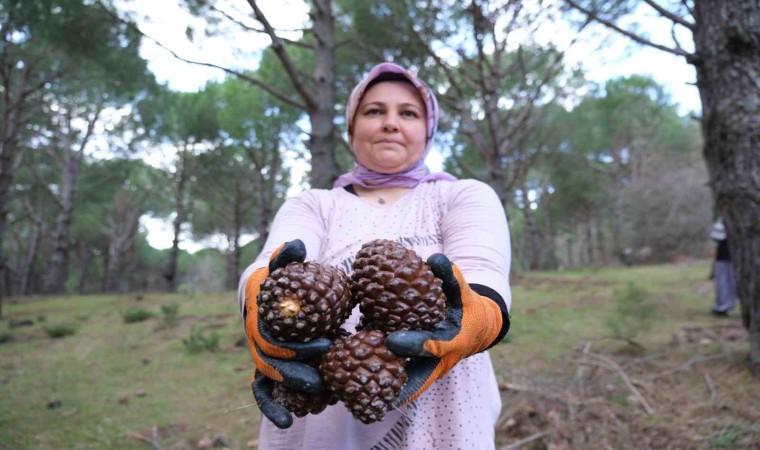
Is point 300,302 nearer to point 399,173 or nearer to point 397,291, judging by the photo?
point 397,291

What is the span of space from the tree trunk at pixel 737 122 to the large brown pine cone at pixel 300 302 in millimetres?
3345

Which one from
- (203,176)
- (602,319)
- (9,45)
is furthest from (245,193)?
(602,319)

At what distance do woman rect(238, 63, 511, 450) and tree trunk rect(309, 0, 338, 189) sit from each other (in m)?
1.74

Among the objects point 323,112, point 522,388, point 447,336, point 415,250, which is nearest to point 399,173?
point 415,250

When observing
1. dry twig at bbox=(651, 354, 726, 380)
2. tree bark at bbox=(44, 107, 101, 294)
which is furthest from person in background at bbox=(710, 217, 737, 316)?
tree bark at bbox=(44, 107, 101, 294)

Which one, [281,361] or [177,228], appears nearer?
[281,361]

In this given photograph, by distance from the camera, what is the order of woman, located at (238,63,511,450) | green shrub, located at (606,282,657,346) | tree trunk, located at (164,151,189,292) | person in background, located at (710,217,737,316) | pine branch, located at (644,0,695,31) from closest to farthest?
woman, located at (238,63,511,450)
pine branch, located at (644,0,695,31)
green shrub, located at (606,282,657,346)
person in background, located at (710,217,737,316)
tree trunk, located at (164,151,189,292)

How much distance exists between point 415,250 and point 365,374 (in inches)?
26.3

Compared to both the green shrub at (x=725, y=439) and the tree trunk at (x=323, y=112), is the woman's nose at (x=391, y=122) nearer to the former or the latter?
the tree trunk at (x=323, y=112)

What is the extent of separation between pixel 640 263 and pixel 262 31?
20.6 meters

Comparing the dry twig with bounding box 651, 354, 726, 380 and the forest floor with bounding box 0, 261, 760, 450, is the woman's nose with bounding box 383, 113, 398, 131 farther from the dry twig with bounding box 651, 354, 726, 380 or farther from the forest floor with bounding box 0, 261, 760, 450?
the dry twig with bounding box 651, 354, 726, 380

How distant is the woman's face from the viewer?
1866 millimetres

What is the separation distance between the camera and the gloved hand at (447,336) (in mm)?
1119

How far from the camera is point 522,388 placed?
136 inches
